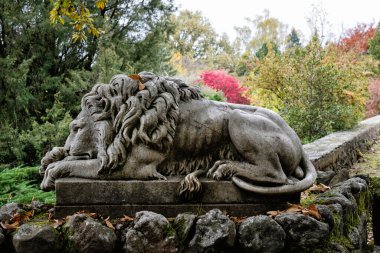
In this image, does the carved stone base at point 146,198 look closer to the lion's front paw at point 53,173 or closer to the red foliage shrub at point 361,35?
the lion's front paw at point 53,173

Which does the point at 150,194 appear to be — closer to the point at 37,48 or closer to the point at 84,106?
the point at 84,106

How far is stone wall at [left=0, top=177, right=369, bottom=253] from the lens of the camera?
2496 millimetres

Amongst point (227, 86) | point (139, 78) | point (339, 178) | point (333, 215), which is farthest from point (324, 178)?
point (227, 86)

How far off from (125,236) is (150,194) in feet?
1.60

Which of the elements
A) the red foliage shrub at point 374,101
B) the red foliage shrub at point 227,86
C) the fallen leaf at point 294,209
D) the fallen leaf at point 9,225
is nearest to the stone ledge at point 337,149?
the fallen leaf at point 294,209

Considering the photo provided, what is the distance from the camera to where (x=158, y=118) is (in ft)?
10.2

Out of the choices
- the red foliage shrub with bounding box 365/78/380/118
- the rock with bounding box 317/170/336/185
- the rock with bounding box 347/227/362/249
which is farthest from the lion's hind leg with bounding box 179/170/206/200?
the red foliage shrub with bounding box 365/78/380/118

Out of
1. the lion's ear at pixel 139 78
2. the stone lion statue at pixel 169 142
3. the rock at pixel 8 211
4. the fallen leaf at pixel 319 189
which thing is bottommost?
the fallen leaf at pixel 319 189

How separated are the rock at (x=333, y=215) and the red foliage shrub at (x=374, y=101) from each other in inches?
760

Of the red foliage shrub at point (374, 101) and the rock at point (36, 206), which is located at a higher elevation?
the red foliage shrub at point (374, 101)

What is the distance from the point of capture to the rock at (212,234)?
256 cm

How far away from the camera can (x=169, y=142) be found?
10.3 feet

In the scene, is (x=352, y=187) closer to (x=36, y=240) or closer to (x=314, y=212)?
(x=314, y=212)

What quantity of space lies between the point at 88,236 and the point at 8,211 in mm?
938
